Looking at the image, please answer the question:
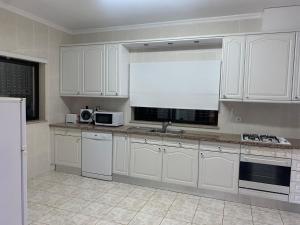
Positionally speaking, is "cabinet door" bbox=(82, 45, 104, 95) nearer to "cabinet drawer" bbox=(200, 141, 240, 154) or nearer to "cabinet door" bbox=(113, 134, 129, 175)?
"cabinet door" bbox=(113, 134, 129, 175)

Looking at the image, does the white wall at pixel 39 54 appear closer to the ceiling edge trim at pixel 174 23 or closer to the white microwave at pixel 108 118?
the ceiling edge trim at pixel 174 23

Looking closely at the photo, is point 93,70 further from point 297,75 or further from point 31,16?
point 297,75

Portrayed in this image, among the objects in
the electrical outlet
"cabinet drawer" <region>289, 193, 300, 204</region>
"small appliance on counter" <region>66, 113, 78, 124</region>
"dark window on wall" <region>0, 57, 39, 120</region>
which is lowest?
"cabinet drawer" <region>289, 193, 300, 204</region>

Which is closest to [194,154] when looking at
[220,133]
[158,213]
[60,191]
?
[220,133]

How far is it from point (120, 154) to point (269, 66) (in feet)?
→ 8.13

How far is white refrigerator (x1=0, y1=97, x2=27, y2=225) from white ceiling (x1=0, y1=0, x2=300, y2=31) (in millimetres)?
1761

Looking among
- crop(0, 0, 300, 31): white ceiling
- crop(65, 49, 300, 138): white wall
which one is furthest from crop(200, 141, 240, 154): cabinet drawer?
crop(0, 0, 300, 31): white ceiling

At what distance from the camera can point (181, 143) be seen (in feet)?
10.7

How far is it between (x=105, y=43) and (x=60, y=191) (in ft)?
7.95

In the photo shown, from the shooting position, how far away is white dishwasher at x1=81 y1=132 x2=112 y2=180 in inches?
145

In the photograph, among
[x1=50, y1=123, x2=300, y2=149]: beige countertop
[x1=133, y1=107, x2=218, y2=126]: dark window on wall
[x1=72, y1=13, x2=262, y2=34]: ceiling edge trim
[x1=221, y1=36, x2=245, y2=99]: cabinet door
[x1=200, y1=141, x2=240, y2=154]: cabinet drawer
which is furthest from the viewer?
[x1=133, y1=107, x2=218, y2=126]: dark window on wall

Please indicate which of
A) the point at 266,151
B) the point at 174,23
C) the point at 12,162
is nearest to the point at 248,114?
the point at 266,151

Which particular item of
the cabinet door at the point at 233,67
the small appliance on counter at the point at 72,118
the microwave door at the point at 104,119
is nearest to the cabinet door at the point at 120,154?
the microwave door at the point at 104,119

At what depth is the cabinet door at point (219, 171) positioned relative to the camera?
9.93 ft
